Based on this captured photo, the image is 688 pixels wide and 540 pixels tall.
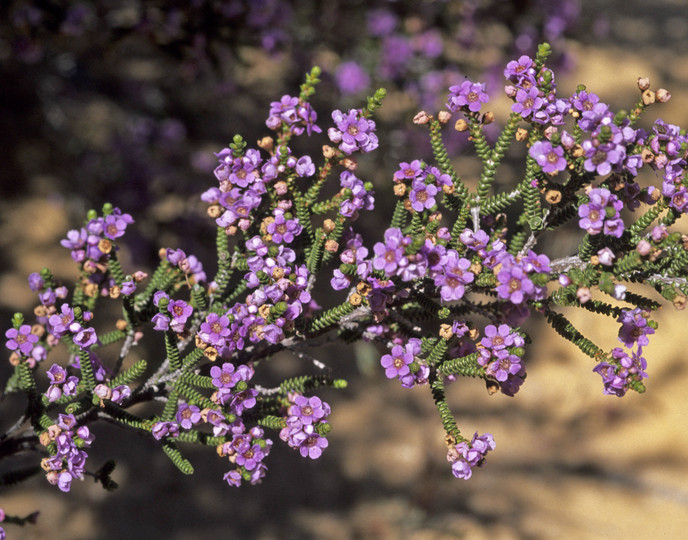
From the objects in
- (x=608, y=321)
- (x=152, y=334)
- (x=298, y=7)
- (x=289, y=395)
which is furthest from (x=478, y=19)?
(x=289, y=395)

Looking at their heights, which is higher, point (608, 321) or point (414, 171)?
point (414, 171)

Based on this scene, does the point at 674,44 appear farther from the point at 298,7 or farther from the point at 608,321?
the point at 298,7

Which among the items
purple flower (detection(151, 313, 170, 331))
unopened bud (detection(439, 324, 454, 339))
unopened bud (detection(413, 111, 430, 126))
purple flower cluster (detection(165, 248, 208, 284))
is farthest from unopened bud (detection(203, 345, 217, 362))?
unopened bud (detection(413, 111, 430, 126))

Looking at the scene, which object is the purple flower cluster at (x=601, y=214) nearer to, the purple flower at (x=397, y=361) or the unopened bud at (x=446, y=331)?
the unopened bud at (x=446, y=331)

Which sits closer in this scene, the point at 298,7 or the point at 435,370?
the point at 435,370

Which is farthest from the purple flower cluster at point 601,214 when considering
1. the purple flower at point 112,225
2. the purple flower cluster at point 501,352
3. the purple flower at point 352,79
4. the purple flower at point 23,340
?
the purple flower at point 352,79

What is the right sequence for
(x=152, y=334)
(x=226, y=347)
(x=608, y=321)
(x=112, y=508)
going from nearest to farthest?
(x=226, y=347)
(x=112, y=508)
(x=152, y=334)
(x=608, y=321)
